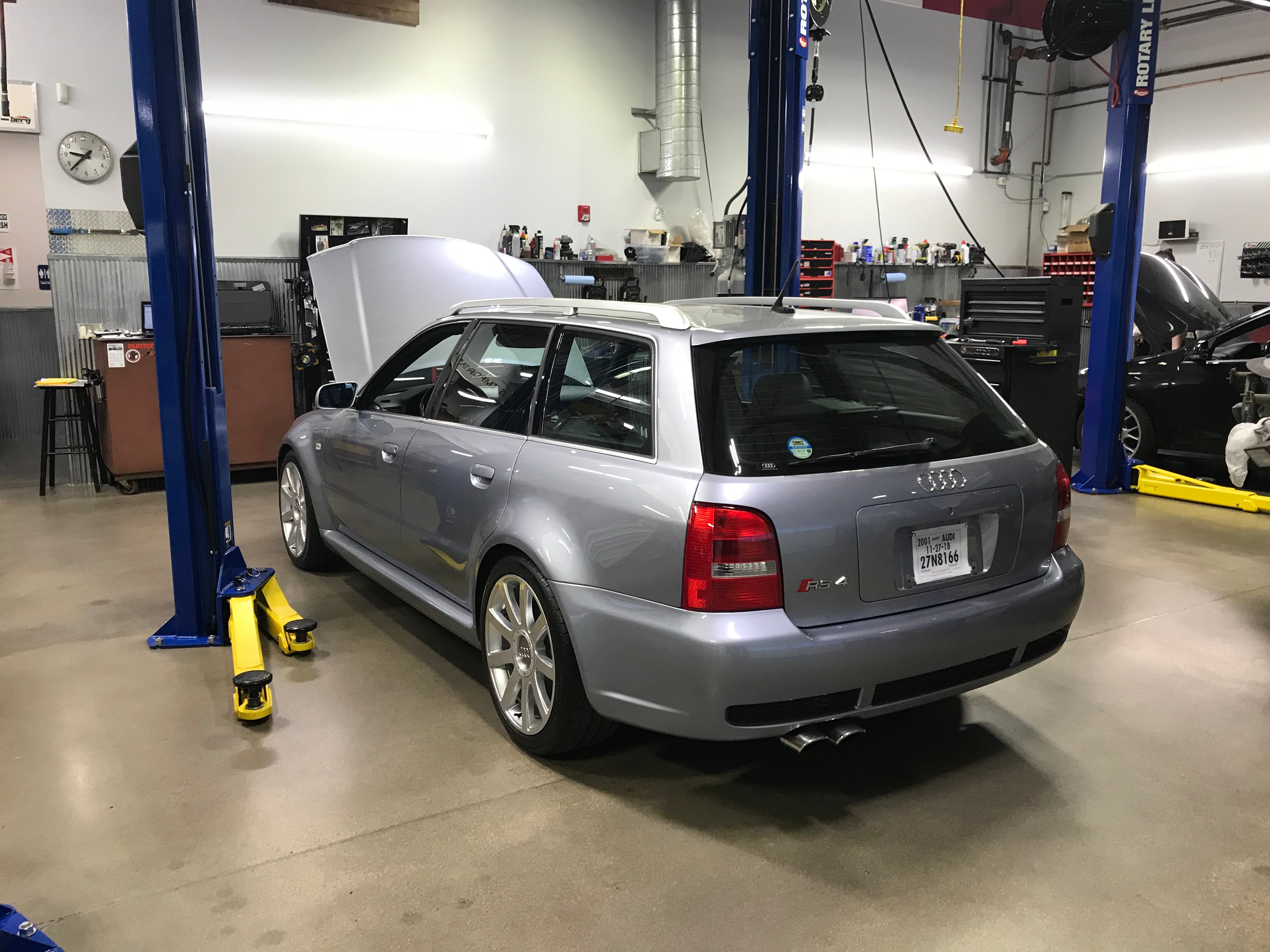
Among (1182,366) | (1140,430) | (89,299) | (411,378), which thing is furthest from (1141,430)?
(89,299)

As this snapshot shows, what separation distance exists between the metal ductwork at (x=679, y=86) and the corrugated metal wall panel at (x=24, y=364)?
6208 mm

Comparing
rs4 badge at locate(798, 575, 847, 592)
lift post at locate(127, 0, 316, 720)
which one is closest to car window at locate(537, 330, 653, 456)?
rs4 badge at locate(798, 575, 847, 592)

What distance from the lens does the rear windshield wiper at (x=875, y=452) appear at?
7.74ft

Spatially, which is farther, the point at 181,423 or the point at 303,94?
the point at 303,94

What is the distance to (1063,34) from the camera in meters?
6.42

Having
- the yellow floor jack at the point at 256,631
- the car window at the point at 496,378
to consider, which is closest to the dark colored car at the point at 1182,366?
the car window at the point at 496,378

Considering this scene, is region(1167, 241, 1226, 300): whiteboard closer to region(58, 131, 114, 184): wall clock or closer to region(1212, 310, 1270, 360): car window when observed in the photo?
region(1212, 310, 1270, 360): car window

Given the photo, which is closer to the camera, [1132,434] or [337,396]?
[337,396]

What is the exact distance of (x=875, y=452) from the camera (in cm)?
244

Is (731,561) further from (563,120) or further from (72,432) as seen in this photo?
(563,120)

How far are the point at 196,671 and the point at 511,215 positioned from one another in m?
6.96

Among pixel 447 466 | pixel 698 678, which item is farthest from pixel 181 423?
pixel 698 678

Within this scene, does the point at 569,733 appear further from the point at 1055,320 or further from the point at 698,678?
the point at 1055,320

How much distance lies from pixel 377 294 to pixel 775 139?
2.70 meters
